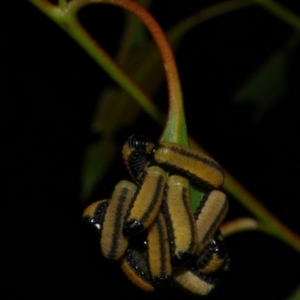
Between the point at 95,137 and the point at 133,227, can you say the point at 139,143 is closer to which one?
the point at 133,227

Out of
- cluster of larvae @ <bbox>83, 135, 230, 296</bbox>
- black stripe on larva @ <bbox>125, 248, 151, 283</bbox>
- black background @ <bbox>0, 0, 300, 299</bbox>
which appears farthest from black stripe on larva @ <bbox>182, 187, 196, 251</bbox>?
black background @ <bbox>0, 0, 300, 299</bbox>

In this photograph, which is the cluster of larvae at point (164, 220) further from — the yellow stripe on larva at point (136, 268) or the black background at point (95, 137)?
the black background at point (95, 137)

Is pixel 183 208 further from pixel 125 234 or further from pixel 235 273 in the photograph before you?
pixel 235 273

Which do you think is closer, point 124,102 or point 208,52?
point 124,102

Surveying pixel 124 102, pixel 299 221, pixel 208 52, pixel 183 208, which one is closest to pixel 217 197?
pixel 183 208

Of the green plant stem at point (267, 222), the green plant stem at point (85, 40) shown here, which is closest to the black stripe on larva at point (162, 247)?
the green plant stem at point (85, 40)

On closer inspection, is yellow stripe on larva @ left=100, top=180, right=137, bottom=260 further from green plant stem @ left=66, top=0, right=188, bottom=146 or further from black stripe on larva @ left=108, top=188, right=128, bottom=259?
green plant stem @ left=66, top=0, right=188, bottom=146

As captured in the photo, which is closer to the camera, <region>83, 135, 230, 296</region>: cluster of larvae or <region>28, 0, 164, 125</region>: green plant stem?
<region>83, 135, 230, 296</region>: cluster of larvae
